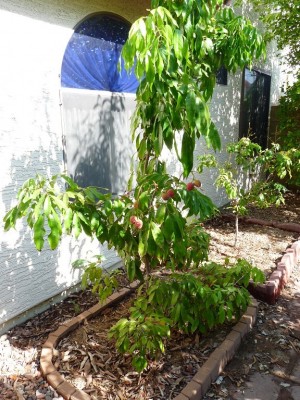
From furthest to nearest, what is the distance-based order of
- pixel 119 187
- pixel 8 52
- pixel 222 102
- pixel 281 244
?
pixel 222 102 < pixel 281 244 < pixel 119 187 < pixel 8 52

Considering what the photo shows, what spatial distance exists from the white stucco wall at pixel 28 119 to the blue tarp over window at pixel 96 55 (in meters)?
0.12

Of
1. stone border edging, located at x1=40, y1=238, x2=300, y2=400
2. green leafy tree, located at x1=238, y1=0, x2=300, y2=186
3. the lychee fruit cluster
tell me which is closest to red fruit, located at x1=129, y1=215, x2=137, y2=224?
the lychee fruit cluster

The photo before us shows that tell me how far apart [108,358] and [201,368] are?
0.71 m

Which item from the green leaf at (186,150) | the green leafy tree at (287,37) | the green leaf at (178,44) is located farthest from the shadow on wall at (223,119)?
the green leaf at (178,44)

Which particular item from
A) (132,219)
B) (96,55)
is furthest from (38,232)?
(96,55)

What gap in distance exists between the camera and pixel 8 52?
2.60 m

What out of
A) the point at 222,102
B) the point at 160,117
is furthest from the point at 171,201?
the point at 222,102

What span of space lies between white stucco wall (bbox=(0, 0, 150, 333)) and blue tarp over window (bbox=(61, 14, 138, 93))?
0.12 m

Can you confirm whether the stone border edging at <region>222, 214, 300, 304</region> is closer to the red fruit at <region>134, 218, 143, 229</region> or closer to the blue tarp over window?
the red fruit at <region>134, 218, 143, 229</region>

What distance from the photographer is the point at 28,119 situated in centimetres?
282

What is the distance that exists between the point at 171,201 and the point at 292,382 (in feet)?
5.82

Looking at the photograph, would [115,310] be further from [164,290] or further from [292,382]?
[292,382]

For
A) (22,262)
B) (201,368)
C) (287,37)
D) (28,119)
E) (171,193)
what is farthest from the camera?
(287,37)

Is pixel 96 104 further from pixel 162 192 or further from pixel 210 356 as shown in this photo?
pixel 210 356
